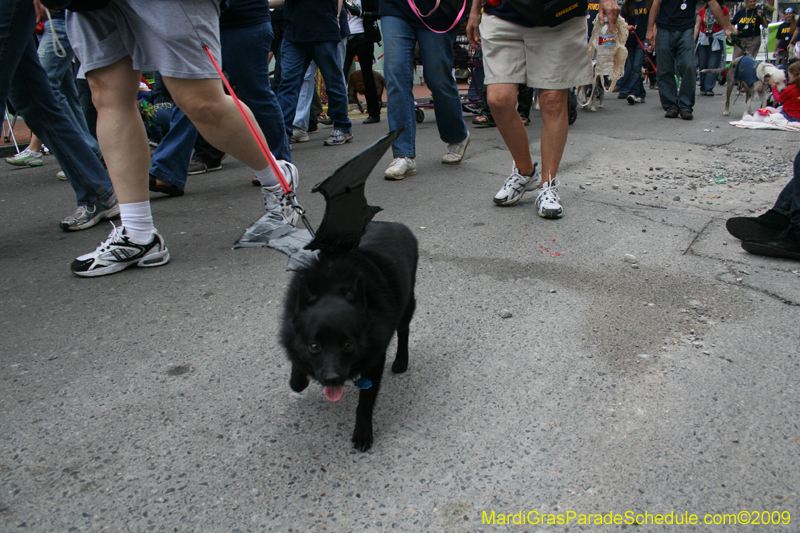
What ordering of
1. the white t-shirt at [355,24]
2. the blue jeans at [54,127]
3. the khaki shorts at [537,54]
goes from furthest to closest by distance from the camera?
the white t-shirt at [355,24], the khaki shorts at [537,54], the blue jeans at [54,127]

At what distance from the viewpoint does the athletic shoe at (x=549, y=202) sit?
12.0ft

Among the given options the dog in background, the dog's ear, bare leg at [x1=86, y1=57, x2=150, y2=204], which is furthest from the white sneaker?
the dog in background

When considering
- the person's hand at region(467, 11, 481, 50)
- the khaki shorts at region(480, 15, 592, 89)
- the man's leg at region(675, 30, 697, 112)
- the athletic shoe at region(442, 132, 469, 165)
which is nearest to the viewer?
the khaki shorts at region(480, 15, 592, 89)

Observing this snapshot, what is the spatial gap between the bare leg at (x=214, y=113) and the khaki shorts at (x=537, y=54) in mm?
1863

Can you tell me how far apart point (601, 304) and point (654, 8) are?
24.7 ft

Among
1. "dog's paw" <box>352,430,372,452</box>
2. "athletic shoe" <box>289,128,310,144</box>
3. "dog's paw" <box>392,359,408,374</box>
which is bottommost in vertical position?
"athletic shoe" <box>289,128,310,144</box>

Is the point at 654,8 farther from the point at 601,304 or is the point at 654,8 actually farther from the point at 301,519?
the point at 301,519

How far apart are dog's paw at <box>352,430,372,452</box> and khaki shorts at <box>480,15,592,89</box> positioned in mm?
2820

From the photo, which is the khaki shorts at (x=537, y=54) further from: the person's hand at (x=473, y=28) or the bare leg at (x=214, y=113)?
the bare leg at (x=214, y=113)

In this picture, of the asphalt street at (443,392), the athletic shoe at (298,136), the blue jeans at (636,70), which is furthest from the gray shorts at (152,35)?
the blue jeans at (636,70)

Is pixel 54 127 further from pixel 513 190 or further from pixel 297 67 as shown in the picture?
pixel 513 190

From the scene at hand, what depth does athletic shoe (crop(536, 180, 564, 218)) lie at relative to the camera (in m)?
3.67

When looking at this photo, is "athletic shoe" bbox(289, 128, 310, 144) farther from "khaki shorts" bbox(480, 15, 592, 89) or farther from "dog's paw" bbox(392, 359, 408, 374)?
"dog's paw" bbox(392, 359, 408, 374)

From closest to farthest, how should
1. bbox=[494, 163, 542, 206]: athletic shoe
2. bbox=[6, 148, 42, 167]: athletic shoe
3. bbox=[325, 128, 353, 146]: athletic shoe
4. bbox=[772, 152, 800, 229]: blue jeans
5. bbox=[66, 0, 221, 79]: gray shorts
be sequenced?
bbox=[66, 0, 221, 79]: gray shorts, bbox=[772, 152, 800, 229]: blue jeans, bbox=[494, 163, 542, 206]: athletic shoe, bbox=[6, 148, 42, 167]: athletic shoe, bbox=[325, 128, 353, 146]: athletic shoe
